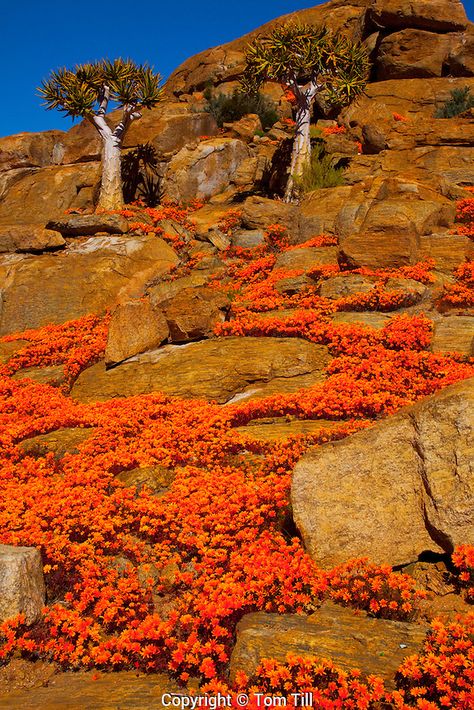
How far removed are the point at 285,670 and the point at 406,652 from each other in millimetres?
1189

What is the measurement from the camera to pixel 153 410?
11.6 meters

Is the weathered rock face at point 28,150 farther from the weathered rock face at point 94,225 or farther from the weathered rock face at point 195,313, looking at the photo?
the weathered rock face at point 195,313

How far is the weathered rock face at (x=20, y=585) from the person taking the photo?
5.98 m

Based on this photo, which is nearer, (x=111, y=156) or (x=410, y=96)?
(x=111, y=156)

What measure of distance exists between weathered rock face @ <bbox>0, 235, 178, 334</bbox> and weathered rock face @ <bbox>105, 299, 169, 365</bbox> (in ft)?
17.2

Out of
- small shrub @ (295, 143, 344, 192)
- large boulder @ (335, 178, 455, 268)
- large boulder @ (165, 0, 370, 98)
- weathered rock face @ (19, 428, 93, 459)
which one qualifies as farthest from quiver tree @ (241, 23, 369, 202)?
weathered rock face @ (19, 428, 93, 459)

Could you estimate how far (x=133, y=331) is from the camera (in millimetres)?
14805

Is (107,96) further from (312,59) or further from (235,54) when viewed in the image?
(235,54)

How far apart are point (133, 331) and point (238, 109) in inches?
1153

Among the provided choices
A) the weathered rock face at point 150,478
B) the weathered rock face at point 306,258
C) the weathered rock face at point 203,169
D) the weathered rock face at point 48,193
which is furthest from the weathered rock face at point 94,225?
the weathered rock face at point 150,478

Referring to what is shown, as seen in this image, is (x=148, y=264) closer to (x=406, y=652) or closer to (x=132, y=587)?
(x=132, y=587)

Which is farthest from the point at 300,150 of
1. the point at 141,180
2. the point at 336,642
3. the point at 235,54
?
the point at 235,54

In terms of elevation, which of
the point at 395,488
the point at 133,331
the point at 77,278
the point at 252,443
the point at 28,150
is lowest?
the point at 252,443

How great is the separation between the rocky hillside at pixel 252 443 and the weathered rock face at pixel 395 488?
1.1 inches
